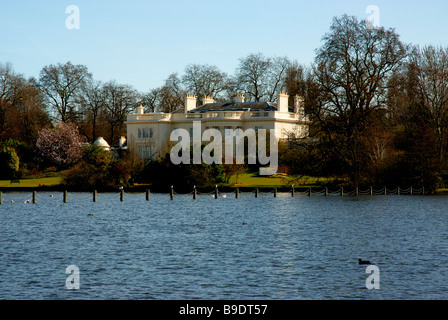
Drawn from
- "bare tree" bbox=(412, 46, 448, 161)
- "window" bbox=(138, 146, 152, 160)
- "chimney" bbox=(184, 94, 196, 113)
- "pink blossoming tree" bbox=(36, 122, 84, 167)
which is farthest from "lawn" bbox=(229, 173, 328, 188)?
"chimney" bbox=(184, 94, 196, 113)

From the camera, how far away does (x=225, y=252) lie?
81.6 feet

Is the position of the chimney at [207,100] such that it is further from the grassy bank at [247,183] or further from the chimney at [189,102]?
the grassy bank at [247,183]

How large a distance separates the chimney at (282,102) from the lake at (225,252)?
45.2 meters

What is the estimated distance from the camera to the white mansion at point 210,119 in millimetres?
89188

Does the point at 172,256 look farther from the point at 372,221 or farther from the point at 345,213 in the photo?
the point at 345,213

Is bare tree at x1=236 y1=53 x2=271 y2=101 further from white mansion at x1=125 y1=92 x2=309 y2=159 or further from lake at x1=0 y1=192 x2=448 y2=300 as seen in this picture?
lake at x1=0 y1=192 x2=448 y2=300

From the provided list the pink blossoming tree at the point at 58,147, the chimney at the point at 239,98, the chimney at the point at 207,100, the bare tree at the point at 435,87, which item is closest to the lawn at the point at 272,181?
the bare tree at the point at 435,87

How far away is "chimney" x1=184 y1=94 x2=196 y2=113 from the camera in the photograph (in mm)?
97188

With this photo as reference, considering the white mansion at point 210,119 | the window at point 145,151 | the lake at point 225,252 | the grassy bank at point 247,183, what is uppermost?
the white mansion at point 210,119

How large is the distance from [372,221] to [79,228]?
1560 centimetres

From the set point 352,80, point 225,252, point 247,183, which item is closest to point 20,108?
point 247,183

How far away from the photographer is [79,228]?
110ft

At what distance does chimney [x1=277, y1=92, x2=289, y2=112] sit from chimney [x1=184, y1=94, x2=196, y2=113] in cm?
1419

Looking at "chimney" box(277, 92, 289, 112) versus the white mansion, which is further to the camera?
"chimney" box(277, 92, 289, 112)
